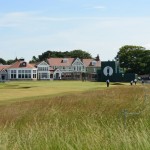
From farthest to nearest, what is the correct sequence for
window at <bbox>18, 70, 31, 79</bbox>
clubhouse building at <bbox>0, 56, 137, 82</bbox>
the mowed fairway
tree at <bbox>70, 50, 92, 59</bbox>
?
1. tree at <bbox>70, 50, 92, 59</bbox>
2. clubhouse building at <bbox>0, 56, 137, 82</bbox>
3. window at <bbox>18, 70, 31, 79</bbox>
4. the mowed fairway

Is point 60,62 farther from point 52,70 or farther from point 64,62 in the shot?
point 52,70

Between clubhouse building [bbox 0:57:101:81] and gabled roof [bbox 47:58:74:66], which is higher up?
gabled roof [bbox 47:58:74:66]

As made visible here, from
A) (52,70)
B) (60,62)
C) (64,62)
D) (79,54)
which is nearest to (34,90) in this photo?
(52,70)

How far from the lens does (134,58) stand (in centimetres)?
14588

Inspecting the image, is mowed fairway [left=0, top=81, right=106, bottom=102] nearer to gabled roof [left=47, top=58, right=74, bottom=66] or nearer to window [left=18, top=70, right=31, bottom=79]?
window [left=18, top=70, right=31, bottom=79]

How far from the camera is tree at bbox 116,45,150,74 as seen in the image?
468ft

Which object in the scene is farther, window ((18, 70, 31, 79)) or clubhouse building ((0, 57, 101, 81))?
clubhouse building ((0, 57, 101, 81))

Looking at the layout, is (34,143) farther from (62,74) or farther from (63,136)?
(62,74)

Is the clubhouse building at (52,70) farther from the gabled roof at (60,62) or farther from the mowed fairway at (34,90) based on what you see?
the mowed fairway at (34,90)

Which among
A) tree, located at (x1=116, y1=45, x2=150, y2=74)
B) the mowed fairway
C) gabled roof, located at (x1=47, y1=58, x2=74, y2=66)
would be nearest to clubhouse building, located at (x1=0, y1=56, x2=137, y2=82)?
gabled roof, located at (x1=47, y1=58, x2=74, y2=66)

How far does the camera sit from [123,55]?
14925cm

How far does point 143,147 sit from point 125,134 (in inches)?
38.8

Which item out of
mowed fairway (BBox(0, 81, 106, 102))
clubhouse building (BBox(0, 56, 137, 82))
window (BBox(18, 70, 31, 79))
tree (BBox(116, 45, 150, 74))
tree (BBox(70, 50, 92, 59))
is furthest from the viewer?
tree (BBox(70, 50, 92, 59))

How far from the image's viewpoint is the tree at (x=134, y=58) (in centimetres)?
14262
